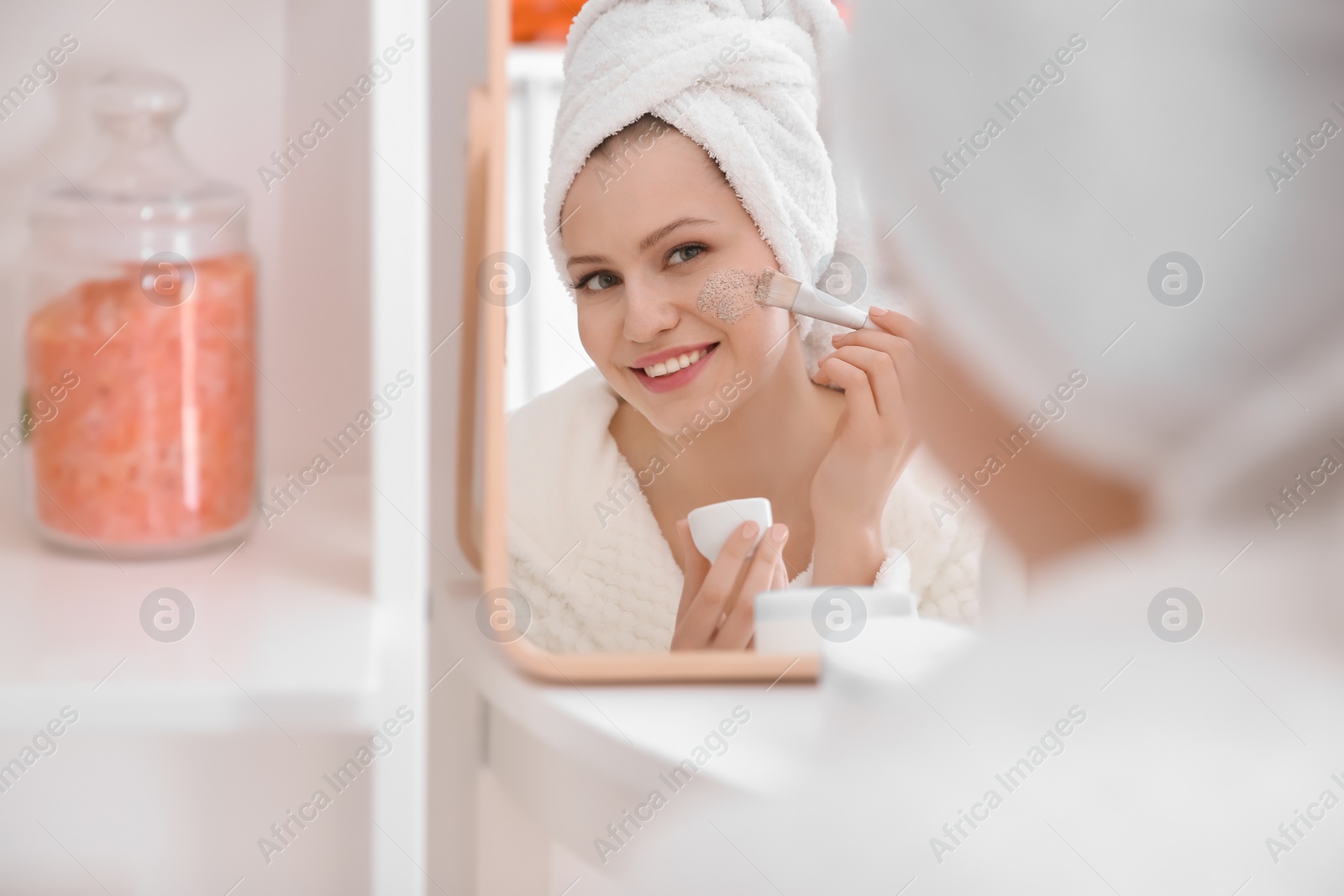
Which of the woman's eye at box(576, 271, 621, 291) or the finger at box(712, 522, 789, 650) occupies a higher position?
the woman's eye at box(576, 271, 621, 291)

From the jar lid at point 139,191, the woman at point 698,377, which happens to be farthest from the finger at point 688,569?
the jar lid at point 139,191

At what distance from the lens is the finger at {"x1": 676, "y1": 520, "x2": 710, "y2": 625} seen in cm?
54

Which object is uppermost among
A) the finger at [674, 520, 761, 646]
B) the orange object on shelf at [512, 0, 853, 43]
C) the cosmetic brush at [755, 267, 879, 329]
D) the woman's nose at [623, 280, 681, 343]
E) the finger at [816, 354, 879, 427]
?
the orange object on shelf at [512, 0, 853, 43]

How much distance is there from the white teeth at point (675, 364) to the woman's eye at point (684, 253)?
0.04 m

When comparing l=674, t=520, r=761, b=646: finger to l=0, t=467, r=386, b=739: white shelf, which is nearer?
l=0, t=467, r=386, b=739: white shelf

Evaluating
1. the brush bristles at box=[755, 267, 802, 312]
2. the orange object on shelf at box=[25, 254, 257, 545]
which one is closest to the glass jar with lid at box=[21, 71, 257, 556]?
the orange object on shelf at box=[25, 254, 257, 545]

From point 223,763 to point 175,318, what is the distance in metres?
0.20

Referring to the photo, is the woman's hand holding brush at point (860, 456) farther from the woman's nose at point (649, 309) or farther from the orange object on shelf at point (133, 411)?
the orange object on shelf at point (133, 411)

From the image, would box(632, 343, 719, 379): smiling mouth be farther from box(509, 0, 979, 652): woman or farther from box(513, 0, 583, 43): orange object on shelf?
box(513, 0, 583, 43): orange object on shelf

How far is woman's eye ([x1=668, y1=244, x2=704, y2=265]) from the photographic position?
20.2 inches

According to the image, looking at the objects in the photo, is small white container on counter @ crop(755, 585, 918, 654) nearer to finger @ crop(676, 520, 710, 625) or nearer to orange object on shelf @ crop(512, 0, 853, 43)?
finger @ crop(676, 520, 710, 625)

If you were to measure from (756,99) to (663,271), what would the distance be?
88 millimetres

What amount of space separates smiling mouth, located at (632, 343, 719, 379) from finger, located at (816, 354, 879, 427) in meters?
0.05

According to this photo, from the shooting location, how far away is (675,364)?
1.74 ft
